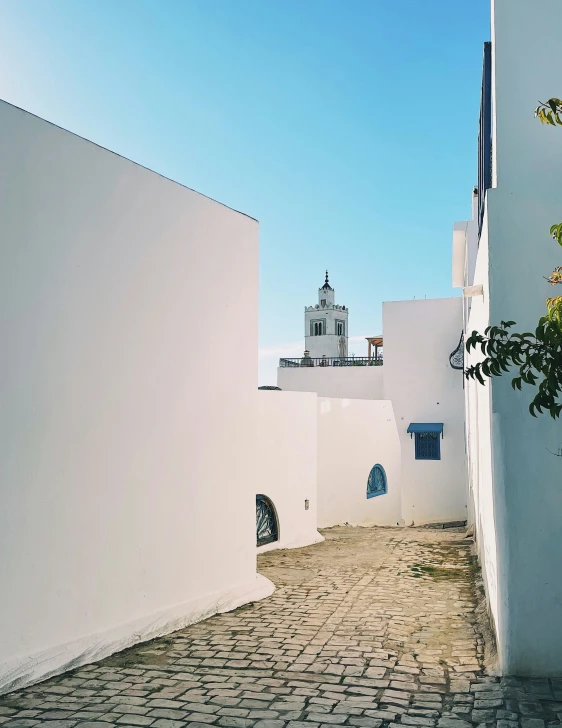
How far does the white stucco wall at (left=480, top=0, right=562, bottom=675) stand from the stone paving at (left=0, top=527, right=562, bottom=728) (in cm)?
47

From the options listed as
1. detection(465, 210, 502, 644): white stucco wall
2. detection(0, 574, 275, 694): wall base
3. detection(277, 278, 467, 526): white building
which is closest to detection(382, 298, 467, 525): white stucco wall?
detection(277, 278, 467, 526): white building

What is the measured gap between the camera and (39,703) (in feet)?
14.5

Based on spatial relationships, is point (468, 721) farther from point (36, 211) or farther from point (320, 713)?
point (36, 211)

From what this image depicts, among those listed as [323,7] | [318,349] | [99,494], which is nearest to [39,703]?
[99,494]

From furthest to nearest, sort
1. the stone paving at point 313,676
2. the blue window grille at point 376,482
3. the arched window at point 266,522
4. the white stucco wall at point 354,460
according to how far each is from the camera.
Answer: the blue window grille at point 376,482 < the white stucco wall at point 354,460 < the arched window at point 266,522 < the stone paving at point 313,676

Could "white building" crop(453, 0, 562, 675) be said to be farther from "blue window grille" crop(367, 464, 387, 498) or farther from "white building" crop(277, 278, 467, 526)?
"white building" crop(277, 278, 467, 526)

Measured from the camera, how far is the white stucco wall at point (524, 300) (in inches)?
191

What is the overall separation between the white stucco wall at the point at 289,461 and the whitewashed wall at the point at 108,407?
121 inches

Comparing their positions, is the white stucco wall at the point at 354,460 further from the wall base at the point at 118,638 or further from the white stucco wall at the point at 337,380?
the white stucco wall at the point at 337,380

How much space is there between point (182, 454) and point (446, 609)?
3.08m

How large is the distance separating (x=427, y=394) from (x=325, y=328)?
129 feet

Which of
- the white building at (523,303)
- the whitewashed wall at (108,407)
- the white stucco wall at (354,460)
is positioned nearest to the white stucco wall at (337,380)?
the white stucco wall at (354,460)

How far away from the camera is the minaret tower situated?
61250 mm

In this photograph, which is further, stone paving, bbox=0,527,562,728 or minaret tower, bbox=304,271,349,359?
minaret tower, bbox=304,271,349,359
